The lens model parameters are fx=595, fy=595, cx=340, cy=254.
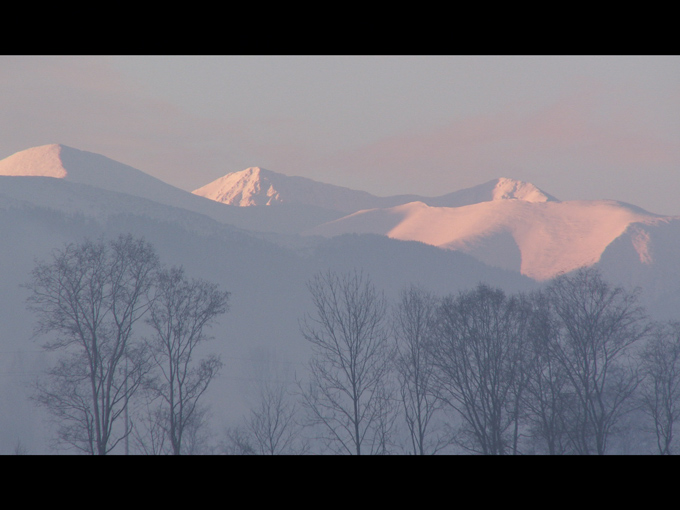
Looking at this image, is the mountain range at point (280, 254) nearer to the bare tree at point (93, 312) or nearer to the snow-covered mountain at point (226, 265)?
the snow-covered mountain at point (226, 265)

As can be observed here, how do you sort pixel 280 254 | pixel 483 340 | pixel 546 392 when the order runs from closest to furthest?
pixel 546 392 < pixel 483 340 < pixel 280 254

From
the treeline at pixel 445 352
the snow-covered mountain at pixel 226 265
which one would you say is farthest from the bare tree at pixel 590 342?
the snow-covered mountain at pixel 226 265

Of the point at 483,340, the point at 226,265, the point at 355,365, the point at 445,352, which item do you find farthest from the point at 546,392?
the point at 226,265

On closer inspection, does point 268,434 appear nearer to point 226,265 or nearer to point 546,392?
point 546,392

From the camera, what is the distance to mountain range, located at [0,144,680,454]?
208ft

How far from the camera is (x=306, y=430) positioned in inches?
2200

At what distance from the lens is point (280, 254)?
10238cm

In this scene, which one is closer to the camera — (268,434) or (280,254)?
(268,434)

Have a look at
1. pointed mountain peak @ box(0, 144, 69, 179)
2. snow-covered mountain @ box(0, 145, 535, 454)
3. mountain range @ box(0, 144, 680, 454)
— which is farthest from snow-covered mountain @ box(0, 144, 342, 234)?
snow-covered mountain @ box(0, 145, 535, 454)

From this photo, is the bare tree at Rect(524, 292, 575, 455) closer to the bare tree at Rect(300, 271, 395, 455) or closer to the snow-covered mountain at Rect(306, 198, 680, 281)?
the bare tree at Rect(300, 271, 395, 455)

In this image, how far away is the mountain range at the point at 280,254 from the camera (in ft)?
208
